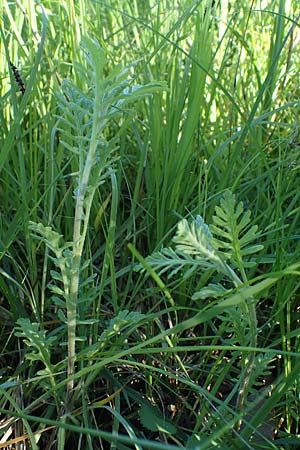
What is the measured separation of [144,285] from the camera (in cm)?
118

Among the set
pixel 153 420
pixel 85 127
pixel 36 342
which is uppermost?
pixel 85 127

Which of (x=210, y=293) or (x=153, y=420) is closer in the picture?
(x=210, y=293)

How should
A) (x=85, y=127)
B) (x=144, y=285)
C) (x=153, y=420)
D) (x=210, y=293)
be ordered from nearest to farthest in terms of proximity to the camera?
(x=210, y=293)
(x=85, y=127)
(x=153, y=420)
(x=144, y=285)

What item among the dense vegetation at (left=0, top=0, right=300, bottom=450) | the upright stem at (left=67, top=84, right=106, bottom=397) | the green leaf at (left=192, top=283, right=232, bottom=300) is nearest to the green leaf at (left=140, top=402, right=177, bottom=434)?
the dense vegetation at (left=0, top=0, right=300, bottom=450)

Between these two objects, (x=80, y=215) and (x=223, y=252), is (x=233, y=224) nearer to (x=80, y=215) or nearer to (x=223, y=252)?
(x=223, y=252)

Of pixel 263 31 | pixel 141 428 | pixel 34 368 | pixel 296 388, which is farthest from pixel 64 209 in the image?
pixel 263 31

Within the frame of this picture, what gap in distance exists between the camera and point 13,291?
3.63 ft

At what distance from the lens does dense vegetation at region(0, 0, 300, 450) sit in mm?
756

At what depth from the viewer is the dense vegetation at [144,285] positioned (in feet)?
2.48

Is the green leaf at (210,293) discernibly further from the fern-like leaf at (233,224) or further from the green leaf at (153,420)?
the green leaf at (153,420)

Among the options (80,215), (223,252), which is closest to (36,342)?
(80,215)

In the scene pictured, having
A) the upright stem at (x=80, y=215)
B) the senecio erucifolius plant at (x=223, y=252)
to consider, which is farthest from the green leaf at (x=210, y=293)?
the upright stem at (x=80, y=215)

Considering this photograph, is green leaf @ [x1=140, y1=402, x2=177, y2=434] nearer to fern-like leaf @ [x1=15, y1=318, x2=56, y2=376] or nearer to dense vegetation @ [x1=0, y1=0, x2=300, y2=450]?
dense vegetation @ [x1=0, y1=0, x2=300, y2=450]

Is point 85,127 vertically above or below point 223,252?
above
